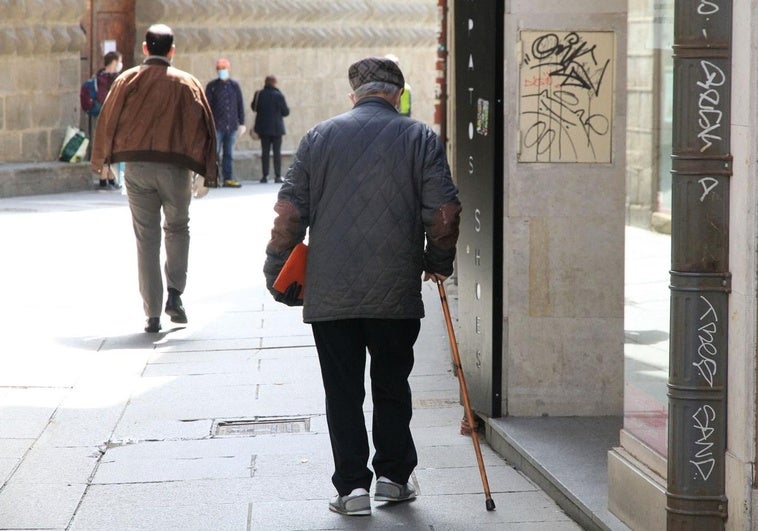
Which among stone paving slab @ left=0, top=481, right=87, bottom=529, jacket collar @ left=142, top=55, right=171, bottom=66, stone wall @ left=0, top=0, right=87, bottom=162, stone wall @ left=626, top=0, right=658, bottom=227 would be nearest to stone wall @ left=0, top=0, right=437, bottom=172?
stone wall @ left=0, top=0, right=87, bottom=162

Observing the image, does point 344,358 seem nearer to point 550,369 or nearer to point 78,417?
point 550,369

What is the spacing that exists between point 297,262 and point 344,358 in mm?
418

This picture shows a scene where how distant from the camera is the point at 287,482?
6012 millimetres

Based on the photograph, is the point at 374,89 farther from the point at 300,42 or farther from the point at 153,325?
the point at 300,42

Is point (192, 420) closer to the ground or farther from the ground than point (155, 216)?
closer to the ground

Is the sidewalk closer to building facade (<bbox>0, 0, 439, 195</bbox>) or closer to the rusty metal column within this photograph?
the rusty metal column

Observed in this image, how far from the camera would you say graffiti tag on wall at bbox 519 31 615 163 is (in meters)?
6.43

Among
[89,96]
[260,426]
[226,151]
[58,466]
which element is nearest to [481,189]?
[260,426]

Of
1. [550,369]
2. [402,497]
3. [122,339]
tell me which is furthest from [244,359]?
[402,497]

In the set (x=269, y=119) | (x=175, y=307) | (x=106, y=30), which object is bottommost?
(x=175, y=307)

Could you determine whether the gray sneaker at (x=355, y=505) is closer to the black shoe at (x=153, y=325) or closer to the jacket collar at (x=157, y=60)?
the black shoe at (x=153, y=325)

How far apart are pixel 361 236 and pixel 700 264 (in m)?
1.51

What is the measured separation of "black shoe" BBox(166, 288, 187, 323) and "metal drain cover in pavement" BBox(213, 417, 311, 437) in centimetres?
254

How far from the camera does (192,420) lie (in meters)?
7.09
